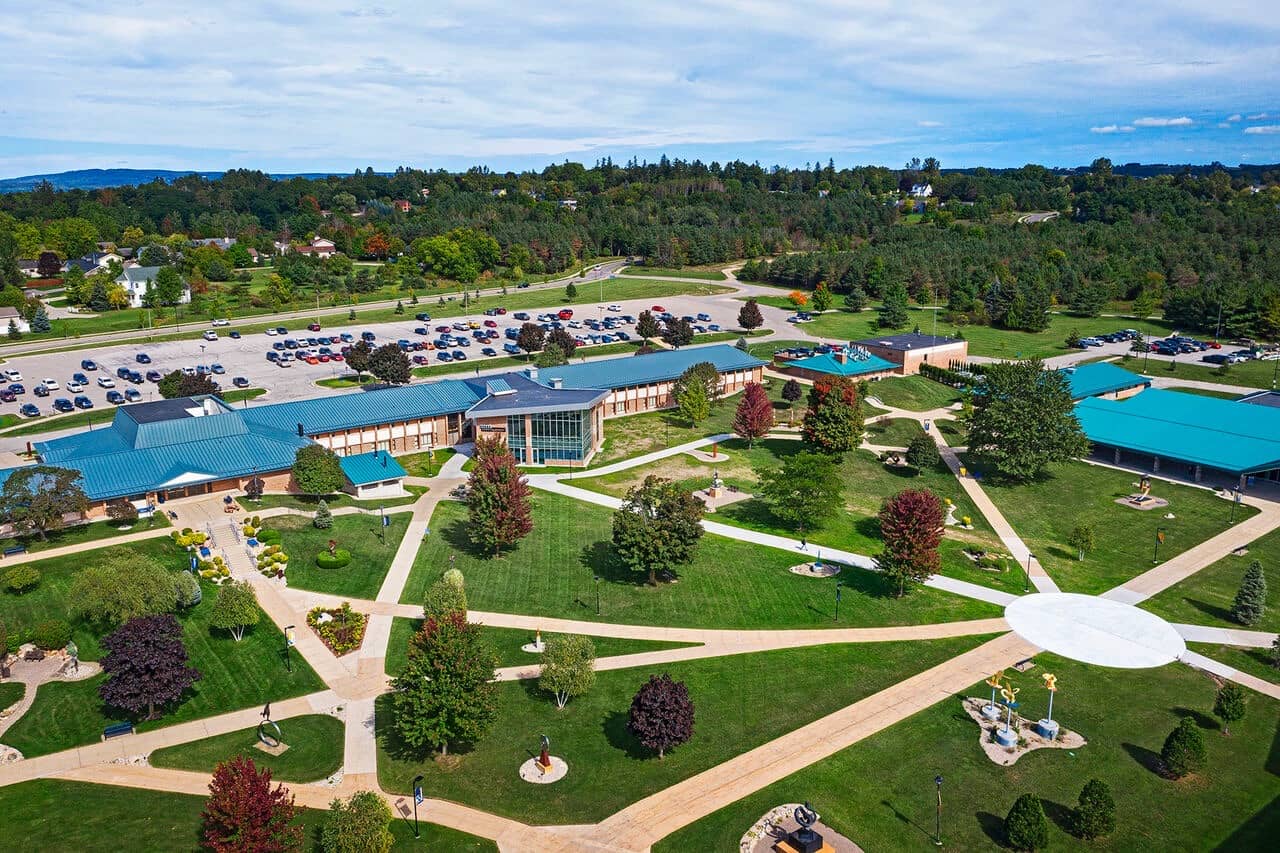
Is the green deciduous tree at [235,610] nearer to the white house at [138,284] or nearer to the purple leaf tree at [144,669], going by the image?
the purple leaf tree at [144,669]

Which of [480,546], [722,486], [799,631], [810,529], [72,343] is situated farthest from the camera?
[72,343]

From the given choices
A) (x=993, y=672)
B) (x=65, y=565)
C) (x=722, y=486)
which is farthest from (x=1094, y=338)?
(x=65, y=565)

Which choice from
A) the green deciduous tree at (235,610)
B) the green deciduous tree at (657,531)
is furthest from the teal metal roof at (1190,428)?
the green deciduous tree at (235,610)

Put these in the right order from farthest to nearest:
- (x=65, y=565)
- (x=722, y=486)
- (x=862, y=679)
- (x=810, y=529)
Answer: (x=722, y=486) < (x=810, y=529) < (x=65, y=565) < (x=862, y=679)

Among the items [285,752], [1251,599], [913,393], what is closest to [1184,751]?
[1251,599]

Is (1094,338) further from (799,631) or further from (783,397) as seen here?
(799,631)

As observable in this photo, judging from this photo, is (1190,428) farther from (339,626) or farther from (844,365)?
(339,626)

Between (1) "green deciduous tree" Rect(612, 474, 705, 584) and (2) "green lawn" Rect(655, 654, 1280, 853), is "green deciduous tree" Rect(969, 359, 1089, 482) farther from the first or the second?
(1) "green deciduous tree" Rect(612, 474, 705, 584)
